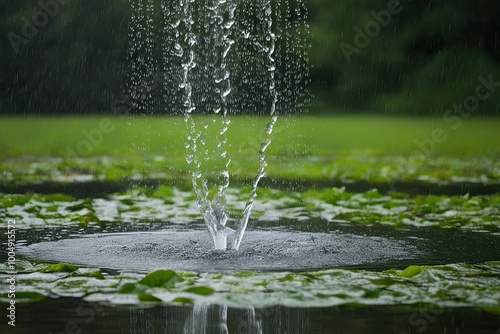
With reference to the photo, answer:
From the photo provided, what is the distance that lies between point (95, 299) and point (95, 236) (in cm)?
217

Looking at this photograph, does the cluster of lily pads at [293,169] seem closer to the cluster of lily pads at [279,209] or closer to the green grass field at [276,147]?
the green grass field at [276,147]

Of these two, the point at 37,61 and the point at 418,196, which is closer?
the point at 418,196

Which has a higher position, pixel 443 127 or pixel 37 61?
pixel 37 61

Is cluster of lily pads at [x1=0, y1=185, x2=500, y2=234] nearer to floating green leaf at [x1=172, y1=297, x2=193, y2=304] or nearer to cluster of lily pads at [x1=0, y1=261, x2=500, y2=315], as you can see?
cluster of lily pads at [x1=0, y1=261, x2=500, y2=315]

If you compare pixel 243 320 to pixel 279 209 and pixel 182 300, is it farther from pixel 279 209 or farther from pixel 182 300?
pixel 279 209

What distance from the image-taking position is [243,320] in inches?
146

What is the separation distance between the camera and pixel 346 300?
3.93 m

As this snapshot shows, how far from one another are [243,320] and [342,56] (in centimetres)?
2077

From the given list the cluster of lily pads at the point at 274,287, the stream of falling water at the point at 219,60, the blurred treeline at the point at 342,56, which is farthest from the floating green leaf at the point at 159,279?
the blurred treeline at the point at 342,56

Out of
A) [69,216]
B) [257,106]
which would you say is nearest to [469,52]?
[257,106]

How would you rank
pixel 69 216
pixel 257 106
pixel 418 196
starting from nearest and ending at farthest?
pixel 69 216 → pixel 418 196 → pixel 257 106

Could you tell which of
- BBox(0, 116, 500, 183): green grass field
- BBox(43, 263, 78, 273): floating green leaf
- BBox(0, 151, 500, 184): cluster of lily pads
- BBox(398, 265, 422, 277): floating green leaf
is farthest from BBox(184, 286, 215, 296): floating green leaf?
BBox(0, 116, 500, 183): green grass field

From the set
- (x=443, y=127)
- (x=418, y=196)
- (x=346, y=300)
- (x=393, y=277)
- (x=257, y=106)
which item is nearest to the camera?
(x=346, y=300)

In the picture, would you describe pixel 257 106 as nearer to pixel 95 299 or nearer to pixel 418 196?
pixel 418 196
